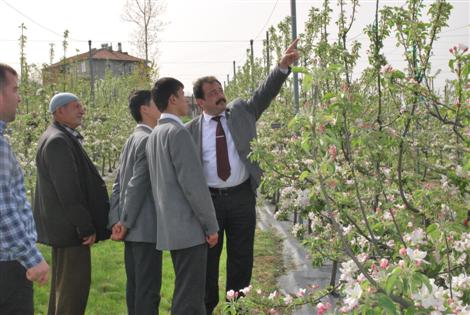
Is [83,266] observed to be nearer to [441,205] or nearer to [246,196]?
[246,196]

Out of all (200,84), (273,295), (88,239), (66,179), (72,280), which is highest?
(200,84)

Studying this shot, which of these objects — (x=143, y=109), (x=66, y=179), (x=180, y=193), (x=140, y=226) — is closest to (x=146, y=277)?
(x=140, y=226)

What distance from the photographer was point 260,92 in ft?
13.7

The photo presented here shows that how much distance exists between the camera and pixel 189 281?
3.31m

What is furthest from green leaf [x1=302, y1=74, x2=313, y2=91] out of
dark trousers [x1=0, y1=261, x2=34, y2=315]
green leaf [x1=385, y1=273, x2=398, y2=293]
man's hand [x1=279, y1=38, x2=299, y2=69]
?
man's hand [x1=279, y1=38, x2=299, y2=69]

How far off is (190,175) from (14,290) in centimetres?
122

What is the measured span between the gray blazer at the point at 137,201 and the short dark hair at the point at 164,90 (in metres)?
0.34

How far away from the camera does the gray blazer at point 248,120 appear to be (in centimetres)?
396

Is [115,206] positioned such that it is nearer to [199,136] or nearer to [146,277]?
[146,277]

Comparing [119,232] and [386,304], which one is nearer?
[386,304]

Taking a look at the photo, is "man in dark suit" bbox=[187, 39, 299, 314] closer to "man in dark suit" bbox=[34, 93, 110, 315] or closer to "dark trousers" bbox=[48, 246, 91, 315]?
"man in dark suit" bbox=[34, 93, 110, 315]

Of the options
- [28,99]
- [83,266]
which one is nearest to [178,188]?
[83,266]

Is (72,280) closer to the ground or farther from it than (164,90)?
closer to the ground

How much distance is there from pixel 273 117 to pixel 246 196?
5508 mm
